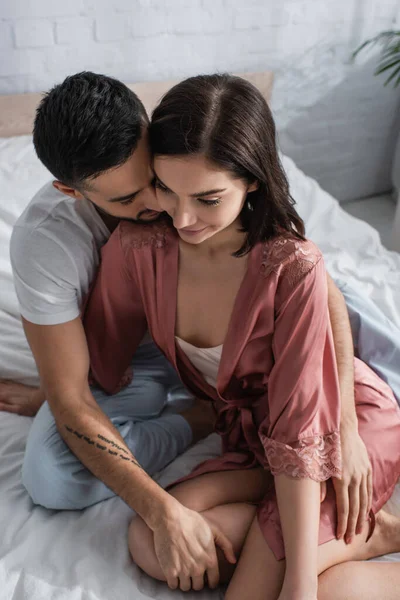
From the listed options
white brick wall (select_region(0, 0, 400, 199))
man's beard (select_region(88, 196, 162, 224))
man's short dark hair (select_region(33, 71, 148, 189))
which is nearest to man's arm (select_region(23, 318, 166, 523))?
man's beard (select_region(88, 196, 162, 224))

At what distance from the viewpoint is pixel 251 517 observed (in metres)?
1.14

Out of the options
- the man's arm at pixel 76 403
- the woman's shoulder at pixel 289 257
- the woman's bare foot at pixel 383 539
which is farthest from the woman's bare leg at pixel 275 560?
the woman's shoulder at pixel 289 257

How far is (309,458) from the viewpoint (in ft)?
3.49

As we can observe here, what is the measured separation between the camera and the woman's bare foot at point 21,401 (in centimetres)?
140

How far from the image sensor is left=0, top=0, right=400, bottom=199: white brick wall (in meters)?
2.01

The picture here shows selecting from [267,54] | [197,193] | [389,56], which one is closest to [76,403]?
[197,193]

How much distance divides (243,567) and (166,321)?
0.46 m

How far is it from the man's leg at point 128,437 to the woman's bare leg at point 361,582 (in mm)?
418

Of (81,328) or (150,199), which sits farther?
(81,328)

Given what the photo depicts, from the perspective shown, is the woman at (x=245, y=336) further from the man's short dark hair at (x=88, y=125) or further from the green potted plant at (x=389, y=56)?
the green potted plant at (x=389, y=56)

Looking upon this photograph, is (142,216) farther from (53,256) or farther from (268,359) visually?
(268,359)

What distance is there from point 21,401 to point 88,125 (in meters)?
0.69

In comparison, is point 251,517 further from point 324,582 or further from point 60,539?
point 60,539

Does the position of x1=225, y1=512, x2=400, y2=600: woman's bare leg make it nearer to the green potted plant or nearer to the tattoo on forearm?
the tattoo on forearm
